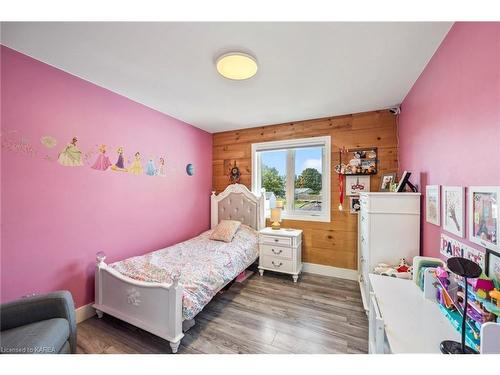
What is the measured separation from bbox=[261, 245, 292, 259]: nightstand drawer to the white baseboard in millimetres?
474

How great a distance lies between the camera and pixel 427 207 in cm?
162

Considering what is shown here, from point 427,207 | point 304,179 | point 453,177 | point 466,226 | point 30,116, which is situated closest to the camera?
point 466,226

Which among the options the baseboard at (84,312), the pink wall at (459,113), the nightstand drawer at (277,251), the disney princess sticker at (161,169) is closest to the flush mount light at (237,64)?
the pink wall at (459,113)

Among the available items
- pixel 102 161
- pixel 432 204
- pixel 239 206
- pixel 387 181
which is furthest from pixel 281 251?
pixel 102 161

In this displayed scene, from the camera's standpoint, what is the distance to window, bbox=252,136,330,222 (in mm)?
2891

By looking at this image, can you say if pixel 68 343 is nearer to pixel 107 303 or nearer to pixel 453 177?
pixel 107 303

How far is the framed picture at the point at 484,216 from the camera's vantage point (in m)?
0.88

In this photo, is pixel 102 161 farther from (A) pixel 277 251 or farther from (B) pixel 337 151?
(B) pixel 337 151

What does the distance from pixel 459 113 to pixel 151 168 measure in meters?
2.87

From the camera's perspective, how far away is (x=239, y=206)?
3.22 m

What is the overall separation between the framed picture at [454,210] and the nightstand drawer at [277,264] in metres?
1.76

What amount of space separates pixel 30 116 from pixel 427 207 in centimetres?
329

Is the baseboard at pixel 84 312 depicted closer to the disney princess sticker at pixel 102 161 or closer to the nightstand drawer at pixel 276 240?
the disney princess sticker at pixel 102 161
